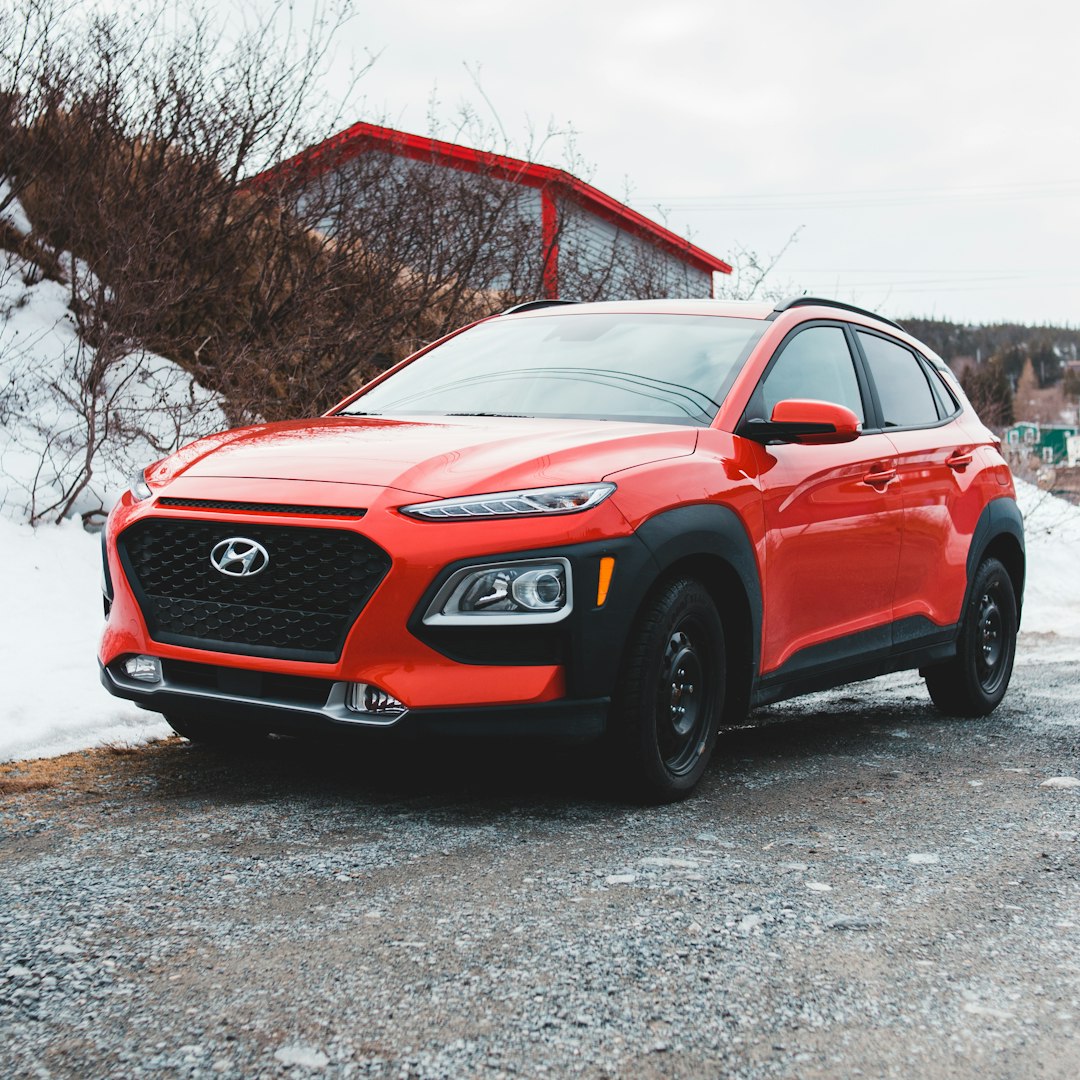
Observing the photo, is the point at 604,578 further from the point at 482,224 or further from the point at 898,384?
the point at 482,224

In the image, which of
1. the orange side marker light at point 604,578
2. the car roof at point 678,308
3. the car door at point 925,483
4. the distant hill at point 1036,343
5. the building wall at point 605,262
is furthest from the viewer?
the distant hill at point 1036,343

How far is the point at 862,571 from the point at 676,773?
4.59 ft

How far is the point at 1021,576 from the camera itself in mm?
7074

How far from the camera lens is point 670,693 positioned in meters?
4.30

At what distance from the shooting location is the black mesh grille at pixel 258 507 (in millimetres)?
3857

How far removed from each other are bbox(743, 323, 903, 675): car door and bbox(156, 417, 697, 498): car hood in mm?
538

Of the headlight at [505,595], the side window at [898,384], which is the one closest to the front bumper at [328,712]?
the headlight at [505,595]

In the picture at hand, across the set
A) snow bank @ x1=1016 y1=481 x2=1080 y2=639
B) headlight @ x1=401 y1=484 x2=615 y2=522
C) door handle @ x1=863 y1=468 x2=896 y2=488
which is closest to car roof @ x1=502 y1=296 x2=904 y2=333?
door handle @ x1=863 y1=468 x2=896 y2=488

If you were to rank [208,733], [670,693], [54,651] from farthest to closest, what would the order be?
[54,651] → [208,733] → [670,693]

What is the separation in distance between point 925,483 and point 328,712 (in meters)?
3.12

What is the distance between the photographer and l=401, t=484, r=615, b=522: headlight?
3848 millimetres

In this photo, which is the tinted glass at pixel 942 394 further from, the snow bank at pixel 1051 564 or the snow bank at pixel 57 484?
the snow bank at pixel 1051 564

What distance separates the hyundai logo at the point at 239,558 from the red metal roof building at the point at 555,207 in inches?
300

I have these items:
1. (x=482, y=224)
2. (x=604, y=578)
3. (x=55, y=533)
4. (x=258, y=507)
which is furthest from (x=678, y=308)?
(x=482, y=224)
